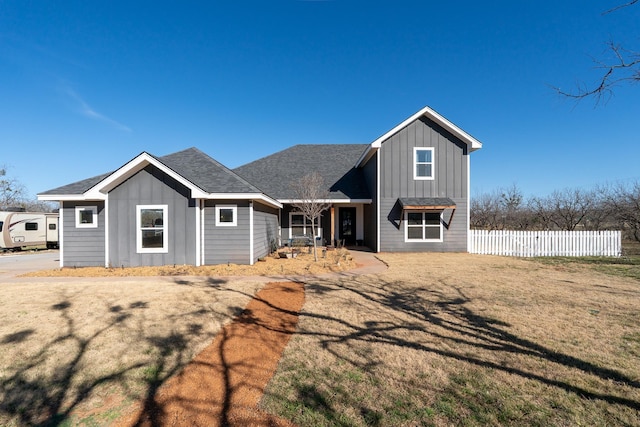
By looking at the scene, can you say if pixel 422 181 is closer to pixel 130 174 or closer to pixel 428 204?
pixel 428 204

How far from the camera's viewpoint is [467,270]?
9.79 meters

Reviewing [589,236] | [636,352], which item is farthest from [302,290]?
[589,236]

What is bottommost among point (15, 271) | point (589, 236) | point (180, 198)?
point (15, 271)

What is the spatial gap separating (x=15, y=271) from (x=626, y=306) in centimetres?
1878

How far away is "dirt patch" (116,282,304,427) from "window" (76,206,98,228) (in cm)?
921

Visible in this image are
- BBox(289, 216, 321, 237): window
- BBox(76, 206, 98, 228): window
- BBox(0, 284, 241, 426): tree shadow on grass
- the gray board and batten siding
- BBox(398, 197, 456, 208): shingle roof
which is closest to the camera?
BBox(0, 284, 241, 426): tree shadow on grass

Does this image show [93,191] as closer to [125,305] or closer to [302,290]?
[125,305]

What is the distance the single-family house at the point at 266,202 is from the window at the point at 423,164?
0.05m

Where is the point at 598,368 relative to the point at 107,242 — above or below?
below

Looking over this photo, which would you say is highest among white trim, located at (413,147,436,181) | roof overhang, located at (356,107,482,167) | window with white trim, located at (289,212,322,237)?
roof overhang, located at (356,107,482,167)

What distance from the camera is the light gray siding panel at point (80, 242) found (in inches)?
412

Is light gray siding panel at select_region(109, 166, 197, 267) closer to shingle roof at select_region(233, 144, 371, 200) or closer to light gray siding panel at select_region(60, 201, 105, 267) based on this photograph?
light gray siding panel at select_region(60, 201, 105, 267)

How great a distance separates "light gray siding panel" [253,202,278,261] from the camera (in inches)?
455

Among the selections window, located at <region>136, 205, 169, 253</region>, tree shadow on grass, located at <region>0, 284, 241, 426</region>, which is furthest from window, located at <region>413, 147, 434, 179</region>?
tree shadow on grass, located at <region>0, 284, 241, 426</region>
